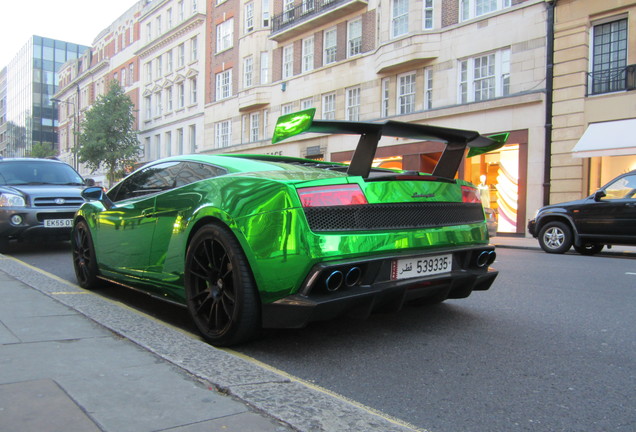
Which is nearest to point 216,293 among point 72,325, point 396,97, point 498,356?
point 72,325

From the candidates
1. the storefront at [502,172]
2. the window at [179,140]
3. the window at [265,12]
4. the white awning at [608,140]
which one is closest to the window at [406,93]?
the storefront at [502,172]

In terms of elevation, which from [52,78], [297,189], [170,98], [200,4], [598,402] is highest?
[52,78]

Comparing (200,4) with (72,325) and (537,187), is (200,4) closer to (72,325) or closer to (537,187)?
(537,187)

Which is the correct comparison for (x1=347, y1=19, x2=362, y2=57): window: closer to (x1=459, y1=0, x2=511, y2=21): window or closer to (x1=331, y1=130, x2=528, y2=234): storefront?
(x1=459, y1=0, x2=511, y2=21): window

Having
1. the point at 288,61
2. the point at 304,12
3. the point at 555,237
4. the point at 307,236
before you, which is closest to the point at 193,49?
the point at 288,61

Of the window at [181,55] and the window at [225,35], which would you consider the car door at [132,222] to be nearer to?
the window at [225,35]

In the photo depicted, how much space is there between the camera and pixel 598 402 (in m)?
2.46

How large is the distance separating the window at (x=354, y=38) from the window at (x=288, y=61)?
14.5 ft

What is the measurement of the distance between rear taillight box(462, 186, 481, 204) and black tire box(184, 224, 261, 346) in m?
1.74

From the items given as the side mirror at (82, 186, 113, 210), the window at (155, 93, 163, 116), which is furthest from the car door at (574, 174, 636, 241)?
the window at (155, 93, 163, 116)

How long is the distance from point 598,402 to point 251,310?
190 centimetres

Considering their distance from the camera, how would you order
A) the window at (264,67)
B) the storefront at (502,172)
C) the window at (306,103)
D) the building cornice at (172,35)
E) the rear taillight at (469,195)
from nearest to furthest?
the rear taillight at (469,195) < the storefront at (502,172) < the window at (306,103) < the window at (264,67) < the building cornice at (172,35)

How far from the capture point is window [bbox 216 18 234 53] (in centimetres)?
3206

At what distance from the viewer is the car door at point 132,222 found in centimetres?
421
